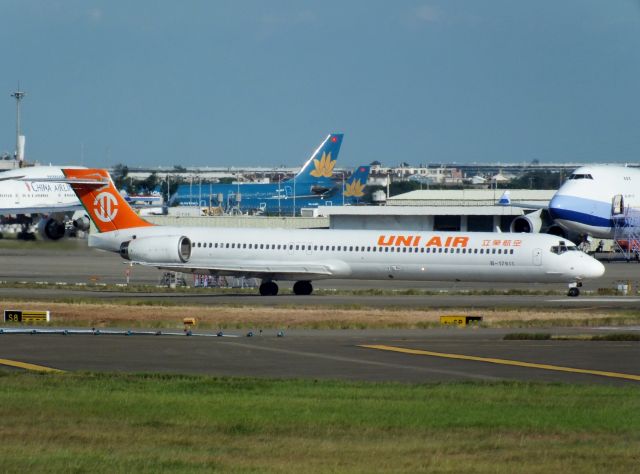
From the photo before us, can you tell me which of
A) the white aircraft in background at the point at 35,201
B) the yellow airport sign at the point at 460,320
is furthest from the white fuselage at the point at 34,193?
the yellow airport sign at the point at 460,320

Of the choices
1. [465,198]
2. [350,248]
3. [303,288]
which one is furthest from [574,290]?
[465,198]

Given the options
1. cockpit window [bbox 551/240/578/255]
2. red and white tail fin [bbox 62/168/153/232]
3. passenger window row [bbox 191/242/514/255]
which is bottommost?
passenger window row [bbox 191/242/514/255]

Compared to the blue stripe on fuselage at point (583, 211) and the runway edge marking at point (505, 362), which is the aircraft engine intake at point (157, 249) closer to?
the runway edge marking at point (505, 362)

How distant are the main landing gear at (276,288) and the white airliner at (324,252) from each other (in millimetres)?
46

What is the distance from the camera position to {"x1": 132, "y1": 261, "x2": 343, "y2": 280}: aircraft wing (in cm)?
5378

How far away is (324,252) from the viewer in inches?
2157

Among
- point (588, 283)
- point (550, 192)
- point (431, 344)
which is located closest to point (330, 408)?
point (431, 344)

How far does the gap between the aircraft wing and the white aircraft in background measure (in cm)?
3755

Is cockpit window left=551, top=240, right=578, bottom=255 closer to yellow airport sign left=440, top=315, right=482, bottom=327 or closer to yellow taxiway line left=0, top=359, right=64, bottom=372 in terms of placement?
yellow airport sign left=440, top=315, right=482, bottom=327

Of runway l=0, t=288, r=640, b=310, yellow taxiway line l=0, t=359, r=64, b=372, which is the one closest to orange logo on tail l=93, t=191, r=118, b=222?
runway l=0, t=288, r=640, b=310

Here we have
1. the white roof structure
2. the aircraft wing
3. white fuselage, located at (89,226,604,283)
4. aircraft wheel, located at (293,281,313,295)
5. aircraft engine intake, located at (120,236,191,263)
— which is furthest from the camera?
the white roof structure

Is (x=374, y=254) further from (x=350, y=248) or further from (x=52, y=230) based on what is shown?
(x=52, y=230)

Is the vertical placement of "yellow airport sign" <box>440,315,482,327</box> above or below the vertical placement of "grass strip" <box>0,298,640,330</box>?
above

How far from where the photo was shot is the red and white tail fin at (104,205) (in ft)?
185
